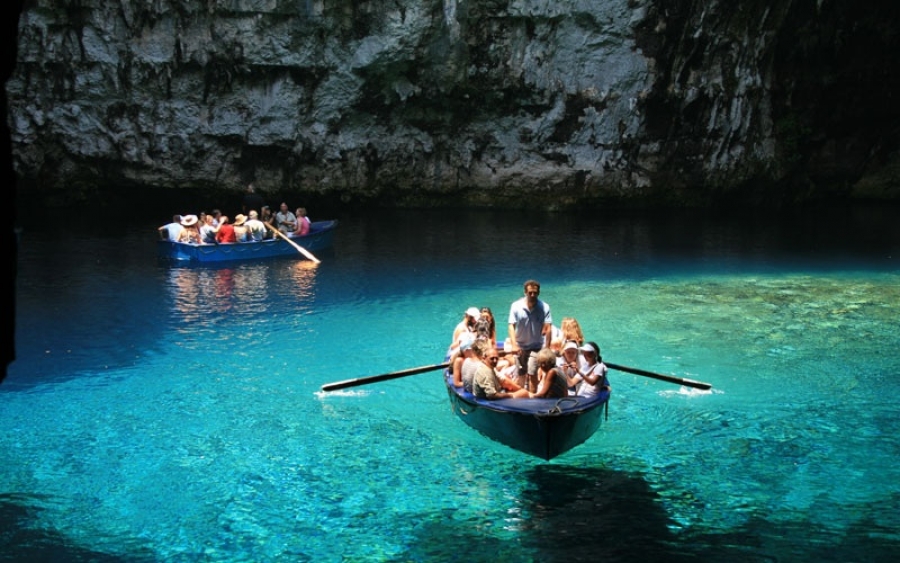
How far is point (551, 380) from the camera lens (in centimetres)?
1013

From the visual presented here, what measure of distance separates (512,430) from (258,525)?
2.93 meters

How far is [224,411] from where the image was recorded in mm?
12250

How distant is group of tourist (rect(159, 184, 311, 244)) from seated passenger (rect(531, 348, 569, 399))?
14.7 m

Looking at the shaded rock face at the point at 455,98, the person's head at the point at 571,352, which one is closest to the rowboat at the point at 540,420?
the person's head at the point at 571,352

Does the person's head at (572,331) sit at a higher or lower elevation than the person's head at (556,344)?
higher

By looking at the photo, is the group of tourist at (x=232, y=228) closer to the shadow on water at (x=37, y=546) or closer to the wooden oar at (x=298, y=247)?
the wooden oar at (x=298, y=247)


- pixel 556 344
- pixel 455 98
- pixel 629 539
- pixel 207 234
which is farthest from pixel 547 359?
pixel 455 98

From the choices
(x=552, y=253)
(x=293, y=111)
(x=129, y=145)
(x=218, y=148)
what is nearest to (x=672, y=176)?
(x=552, y=253)

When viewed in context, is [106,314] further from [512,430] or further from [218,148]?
[218,148]

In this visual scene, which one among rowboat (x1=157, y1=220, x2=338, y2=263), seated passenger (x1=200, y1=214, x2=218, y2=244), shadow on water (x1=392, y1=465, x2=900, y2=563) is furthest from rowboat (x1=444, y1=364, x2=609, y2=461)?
seated passenger (x1=200, y1=214, x2=218, y2=244)

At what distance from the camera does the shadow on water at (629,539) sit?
8.24 metres

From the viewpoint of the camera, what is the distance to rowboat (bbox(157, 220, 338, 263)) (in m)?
22.7

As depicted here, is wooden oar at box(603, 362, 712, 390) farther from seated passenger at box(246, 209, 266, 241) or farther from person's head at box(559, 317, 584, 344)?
seated passenger at box(246, 209, 266, 241)

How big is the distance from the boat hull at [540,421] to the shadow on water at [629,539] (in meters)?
0.62
